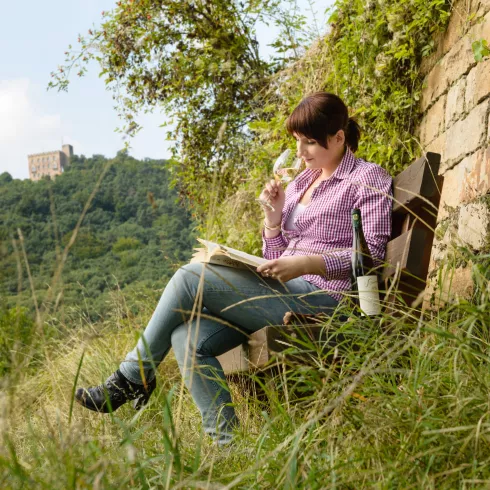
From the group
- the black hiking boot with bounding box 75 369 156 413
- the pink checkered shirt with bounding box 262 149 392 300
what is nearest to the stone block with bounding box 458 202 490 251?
the pink checkered shirt with bounding box 262 149 392 300

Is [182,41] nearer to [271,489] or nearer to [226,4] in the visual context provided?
[226,4]

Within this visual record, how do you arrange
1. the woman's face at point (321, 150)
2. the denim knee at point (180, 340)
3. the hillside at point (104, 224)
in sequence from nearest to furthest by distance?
the denim knee at point (180, 340)
the woman's face at point (321, 150)
the hillside at point (104, 224)

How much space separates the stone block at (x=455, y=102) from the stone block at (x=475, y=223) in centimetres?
47

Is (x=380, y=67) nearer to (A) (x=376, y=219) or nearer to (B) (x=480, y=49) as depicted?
(B) (x=480, y=49)

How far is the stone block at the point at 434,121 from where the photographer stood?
133 inches

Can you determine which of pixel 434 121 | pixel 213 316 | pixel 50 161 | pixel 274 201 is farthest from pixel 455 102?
pixel 50 161

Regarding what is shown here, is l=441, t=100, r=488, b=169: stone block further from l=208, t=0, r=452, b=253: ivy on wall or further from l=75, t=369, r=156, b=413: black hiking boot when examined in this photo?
l=75, t=369, r=156, b=413: black hiking boot

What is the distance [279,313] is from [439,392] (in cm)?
87

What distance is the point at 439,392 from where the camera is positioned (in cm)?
178

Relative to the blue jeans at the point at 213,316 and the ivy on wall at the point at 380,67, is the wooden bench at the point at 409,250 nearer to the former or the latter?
the blue jeans at the point at 213,316

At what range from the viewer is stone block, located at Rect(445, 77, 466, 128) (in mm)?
3066

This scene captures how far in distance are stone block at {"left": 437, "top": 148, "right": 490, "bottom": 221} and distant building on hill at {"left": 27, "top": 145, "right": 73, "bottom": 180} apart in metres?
1.51

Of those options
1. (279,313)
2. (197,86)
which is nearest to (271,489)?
(279,313)

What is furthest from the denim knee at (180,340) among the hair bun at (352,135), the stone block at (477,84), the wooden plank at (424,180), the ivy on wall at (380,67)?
the ivy on wall at (380,67)
